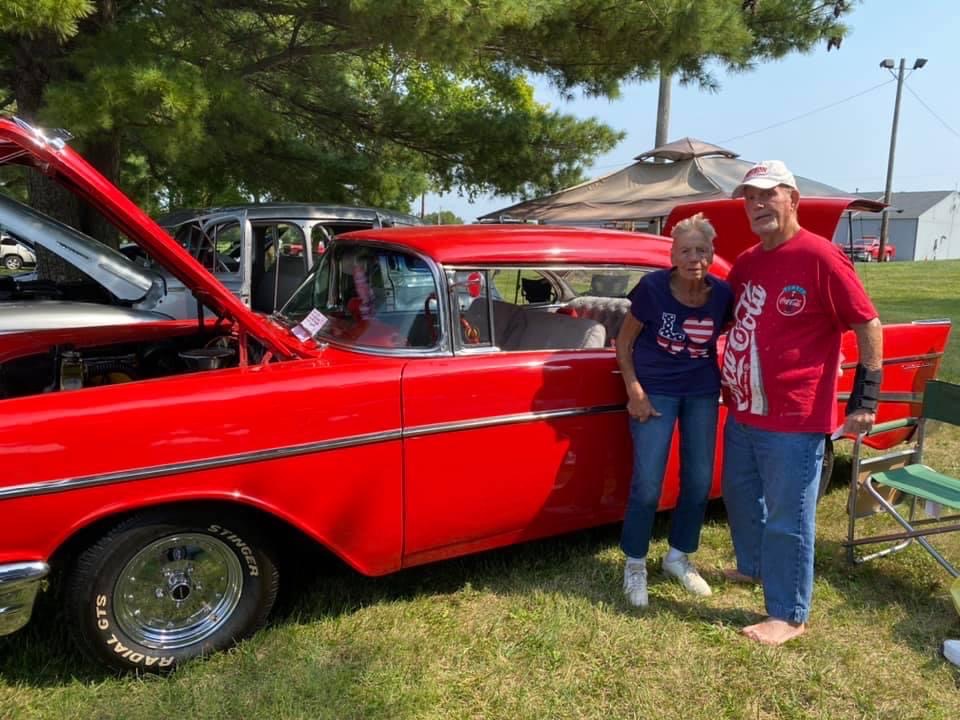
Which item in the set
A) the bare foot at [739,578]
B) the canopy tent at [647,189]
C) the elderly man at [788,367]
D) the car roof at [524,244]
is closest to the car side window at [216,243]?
the canopy tent at [647,189]

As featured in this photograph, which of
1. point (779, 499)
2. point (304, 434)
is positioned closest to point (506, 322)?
point (304, 434)

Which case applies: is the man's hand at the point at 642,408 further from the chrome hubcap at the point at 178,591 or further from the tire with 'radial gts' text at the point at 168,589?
the chrome hubcap at the point at 178,591

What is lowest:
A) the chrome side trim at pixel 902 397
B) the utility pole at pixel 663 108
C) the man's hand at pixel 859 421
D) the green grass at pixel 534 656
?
the green grass at pixel 534 656

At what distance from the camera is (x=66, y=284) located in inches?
281

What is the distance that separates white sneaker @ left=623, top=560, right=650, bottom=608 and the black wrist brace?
3.57 ft

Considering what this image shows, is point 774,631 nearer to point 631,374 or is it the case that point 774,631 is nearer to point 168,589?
point 631,374

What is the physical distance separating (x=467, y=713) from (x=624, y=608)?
35.1 inches

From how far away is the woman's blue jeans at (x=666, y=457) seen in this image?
2910 millimetres

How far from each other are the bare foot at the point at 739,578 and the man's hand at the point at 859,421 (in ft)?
3.27

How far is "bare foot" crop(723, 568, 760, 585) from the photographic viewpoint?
3.26 m

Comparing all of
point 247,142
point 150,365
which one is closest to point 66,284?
point 247,142

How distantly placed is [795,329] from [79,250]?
4.13 meters

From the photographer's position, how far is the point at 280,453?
2480 mm

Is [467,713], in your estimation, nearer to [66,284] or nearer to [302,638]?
[302,638]
